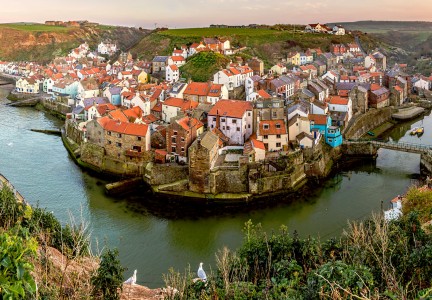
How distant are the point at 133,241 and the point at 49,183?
8.68 m

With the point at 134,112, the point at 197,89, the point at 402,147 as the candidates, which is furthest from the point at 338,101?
the point at 134,112

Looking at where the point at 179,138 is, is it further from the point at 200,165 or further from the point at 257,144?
the point at 257,144

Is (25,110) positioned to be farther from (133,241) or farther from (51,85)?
(133,241)

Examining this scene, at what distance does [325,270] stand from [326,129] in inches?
918

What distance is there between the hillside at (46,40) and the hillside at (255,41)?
21312mm

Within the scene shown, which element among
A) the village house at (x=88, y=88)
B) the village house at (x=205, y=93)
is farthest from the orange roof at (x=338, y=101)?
the village house at (x=88, y=88)

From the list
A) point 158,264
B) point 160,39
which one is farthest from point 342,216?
point 160,39

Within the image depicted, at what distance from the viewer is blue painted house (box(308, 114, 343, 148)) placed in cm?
2998

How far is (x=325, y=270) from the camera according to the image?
25.6ft

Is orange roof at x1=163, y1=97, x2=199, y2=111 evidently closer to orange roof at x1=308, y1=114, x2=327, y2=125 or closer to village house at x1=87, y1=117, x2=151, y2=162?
village house at x1=87, y1=117, x2=151, y2=162

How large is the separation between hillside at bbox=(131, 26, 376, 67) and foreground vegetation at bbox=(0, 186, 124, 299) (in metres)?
50.7

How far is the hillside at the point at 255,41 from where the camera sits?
2566 inches

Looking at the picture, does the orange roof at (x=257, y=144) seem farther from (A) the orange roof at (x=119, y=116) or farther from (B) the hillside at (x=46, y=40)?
(B) the hillside at (x=46, y=40)

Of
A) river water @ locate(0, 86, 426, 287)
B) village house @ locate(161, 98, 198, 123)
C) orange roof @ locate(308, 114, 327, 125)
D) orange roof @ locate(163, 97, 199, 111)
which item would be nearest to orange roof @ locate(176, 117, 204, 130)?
village house @ locate(161, 98, 198, 123)
